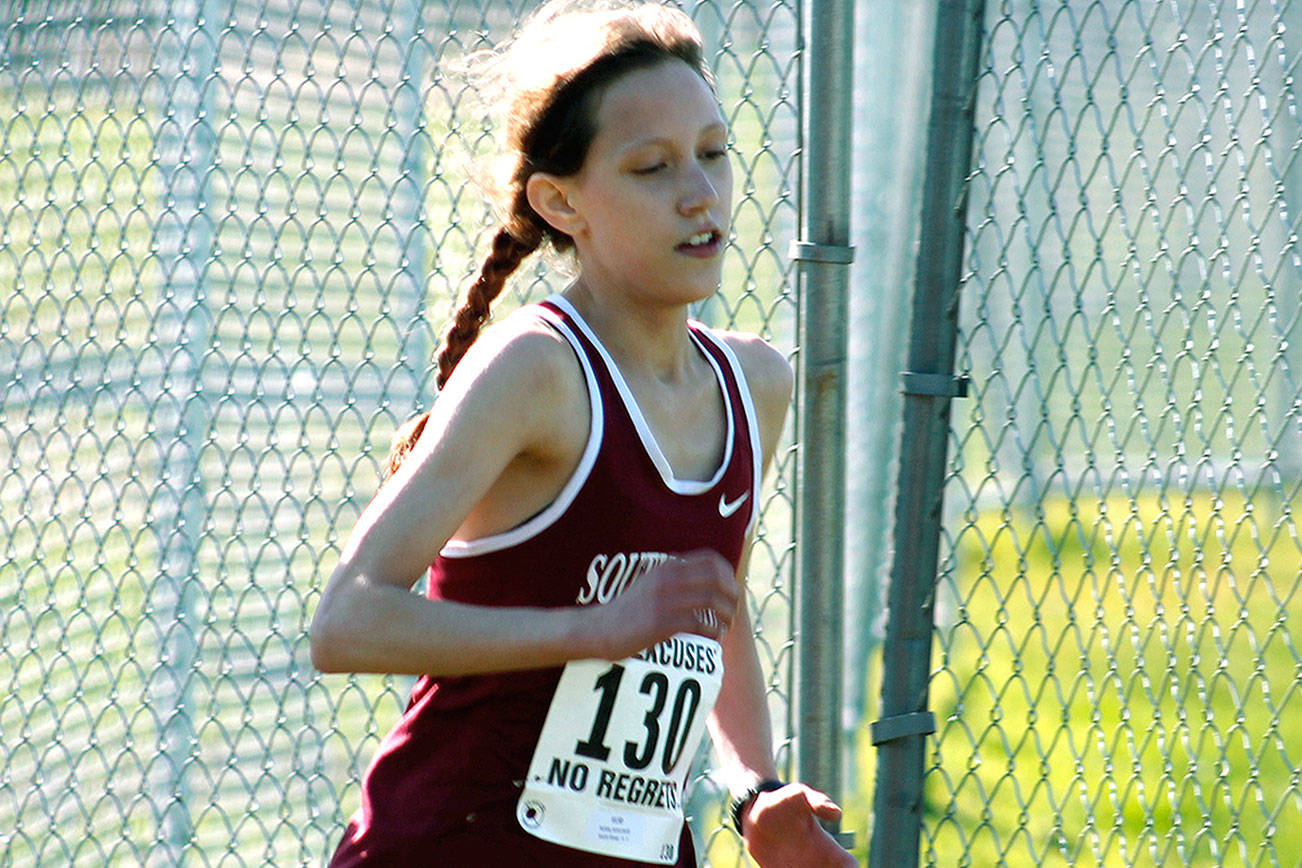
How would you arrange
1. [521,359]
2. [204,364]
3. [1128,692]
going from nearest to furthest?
[521,359]
[1128,692]
[204,364]

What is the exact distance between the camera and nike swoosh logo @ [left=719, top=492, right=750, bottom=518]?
72.9 inches

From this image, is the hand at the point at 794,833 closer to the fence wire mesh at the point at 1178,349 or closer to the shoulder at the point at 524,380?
the shoulder at the point at 524,380

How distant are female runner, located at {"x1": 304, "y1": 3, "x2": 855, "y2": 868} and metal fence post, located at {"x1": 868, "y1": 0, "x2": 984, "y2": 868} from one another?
1.83 feet

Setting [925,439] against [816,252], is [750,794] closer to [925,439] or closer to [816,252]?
[925,439]

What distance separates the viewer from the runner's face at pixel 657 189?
5.95 ft

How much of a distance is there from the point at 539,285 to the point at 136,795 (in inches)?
54.7

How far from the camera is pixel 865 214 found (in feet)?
13.4

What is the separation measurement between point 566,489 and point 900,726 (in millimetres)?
1004

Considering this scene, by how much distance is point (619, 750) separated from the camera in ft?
5.86

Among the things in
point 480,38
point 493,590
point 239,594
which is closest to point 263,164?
point 480,38

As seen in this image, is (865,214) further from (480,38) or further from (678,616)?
(678,616)

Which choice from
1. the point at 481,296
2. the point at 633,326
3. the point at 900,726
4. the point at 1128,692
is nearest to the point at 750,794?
the point at 900,726

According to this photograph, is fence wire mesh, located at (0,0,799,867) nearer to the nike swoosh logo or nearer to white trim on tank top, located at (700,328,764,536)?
white trim on tank top, located at (700,328,764,536)

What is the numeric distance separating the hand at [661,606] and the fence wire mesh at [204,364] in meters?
1.28
